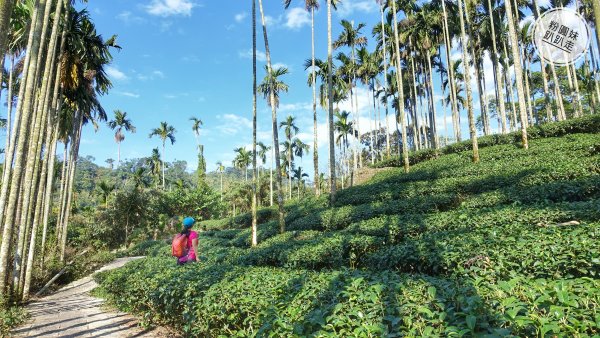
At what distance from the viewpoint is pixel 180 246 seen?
7629 millimetres

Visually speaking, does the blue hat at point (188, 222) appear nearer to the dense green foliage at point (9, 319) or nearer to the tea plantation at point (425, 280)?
the tea plantation at point (425, 280)

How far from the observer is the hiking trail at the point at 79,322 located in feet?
21.5

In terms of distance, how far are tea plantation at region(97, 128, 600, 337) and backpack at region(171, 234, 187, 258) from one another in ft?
1.57

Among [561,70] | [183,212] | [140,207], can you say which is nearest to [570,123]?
[561,70]

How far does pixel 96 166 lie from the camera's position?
139625 millimetres

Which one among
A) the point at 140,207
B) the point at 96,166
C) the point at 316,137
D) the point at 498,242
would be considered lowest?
the point at 498,242

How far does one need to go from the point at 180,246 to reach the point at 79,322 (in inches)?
109

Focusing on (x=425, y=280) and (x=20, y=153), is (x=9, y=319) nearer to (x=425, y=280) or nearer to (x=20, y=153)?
(x=20, y=153)

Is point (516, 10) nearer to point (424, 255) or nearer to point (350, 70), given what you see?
point (350, 70)

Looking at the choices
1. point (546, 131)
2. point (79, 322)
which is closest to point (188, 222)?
point (79, 322)

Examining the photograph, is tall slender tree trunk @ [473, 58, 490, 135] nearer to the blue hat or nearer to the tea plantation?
the tea plantation

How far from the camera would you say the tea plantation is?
2.63 metres

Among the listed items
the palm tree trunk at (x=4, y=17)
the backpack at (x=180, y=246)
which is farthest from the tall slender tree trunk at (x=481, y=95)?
the palm tree trunk at (x=4, y=17)

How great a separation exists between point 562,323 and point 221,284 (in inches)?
156
